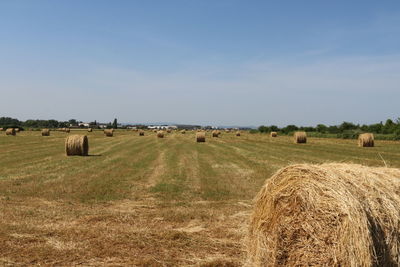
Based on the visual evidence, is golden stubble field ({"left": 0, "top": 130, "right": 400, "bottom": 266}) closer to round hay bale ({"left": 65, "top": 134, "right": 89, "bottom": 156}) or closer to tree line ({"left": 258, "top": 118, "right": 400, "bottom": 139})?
round hay bale ({"left": 65, "top": 134, "right": 89, "bottom": 156})

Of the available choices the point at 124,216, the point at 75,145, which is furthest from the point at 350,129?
the point at 124,216

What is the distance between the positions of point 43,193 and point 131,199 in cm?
383

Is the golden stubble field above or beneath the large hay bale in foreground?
beneath

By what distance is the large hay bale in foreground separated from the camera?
600 cm

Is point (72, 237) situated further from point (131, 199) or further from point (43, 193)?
point (43, 193)

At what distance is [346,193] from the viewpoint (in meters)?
6.28

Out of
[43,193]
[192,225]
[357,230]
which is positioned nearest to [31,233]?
[192,225]

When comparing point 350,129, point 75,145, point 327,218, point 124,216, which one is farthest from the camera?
point 350,129

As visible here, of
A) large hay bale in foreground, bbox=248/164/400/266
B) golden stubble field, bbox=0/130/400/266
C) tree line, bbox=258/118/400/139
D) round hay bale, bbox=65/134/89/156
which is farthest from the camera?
tree line, bbox=258/118/400/139

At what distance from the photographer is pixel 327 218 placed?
644 cm

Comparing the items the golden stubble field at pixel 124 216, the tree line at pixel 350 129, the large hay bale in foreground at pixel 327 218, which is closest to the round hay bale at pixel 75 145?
the golden stubble field at pixel 124 216

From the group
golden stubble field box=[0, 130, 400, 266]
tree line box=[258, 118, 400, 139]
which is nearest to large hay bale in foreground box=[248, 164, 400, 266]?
golden stubble field box=[0, 130, 400, 266]

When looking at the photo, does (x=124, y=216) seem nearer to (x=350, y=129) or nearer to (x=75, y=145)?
(x=75, y=145)

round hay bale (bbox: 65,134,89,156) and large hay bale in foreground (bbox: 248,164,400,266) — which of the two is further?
round hay bale (bbox: 65,134,89,156)
